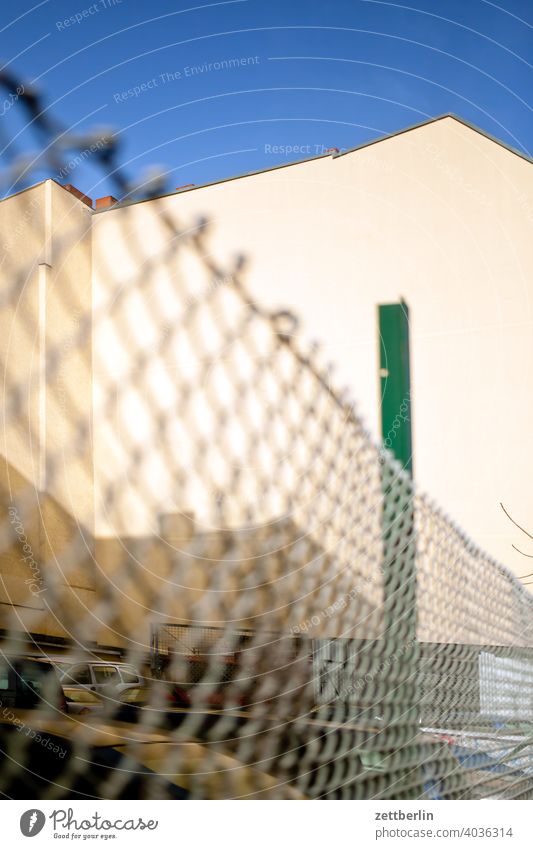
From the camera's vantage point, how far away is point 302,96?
562 mm

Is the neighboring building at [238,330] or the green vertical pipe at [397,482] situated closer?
the neighboring building at [238,330]

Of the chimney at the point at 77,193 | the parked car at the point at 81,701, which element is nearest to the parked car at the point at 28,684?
the parked car at the point at 81,701

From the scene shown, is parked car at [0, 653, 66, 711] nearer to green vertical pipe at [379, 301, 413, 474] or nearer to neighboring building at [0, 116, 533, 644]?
neighboring building at [0, 116, 533, 644]

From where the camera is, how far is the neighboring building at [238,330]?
456mm

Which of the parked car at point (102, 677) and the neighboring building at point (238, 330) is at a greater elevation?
the neighboring building at point (238, 330)

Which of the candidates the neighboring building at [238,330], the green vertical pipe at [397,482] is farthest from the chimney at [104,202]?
the green vertical pipe at [397,482]

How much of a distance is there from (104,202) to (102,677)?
28 cm

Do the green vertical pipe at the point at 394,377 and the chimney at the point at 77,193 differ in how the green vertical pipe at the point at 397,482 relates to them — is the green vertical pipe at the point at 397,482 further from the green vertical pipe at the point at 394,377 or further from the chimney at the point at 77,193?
the chimney at the point at 77,193

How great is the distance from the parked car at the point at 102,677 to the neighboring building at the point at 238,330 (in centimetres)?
3

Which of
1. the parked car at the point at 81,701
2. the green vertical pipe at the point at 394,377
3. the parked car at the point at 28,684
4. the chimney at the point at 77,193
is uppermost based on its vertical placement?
the chimney at the point at 77,193

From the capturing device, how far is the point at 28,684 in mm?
397

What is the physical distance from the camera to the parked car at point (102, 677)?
427 mm

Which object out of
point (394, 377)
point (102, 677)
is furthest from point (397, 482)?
point (102, 677)
